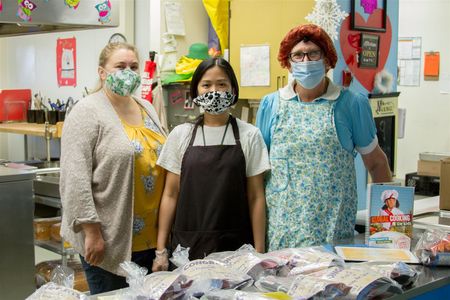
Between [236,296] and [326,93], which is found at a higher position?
[326,93]

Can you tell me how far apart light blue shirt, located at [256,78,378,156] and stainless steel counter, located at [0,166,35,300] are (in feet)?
4.59

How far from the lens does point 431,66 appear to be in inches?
229

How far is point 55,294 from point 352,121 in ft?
4.47

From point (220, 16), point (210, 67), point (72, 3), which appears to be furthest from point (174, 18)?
point (210, 67)

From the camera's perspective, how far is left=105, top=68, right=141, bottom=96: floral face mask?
240 cm

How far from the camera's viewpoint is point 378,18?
154 inches

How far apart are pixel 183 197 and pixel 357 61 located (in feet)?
6.33

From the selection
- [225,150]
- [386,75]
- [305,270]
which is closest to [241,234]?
[225,150]

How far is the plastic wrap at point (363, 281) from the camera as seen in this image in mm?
1444

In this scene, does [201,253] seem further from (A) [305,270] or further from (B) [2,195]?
(B) [2,195]

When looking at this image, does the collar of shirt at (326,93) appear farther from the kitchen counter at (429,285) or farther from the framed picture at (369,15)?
the framed picture at (369,15)

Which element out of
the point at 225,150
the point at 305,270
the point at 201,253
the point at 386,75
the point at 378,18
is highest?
the point at 378,18

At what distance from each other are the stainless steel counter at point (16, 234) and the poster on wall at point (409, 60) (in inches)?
162

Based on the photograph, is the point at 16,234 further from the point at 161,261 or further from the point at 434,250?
the point at 434,250
